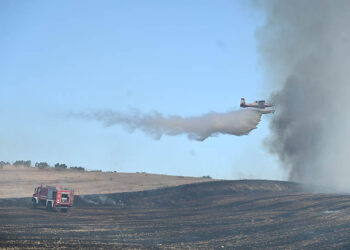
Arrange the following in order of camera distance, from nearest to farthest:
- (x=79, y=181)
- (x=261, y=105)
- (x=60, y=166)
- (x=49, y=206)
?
(x=49, y=206), (x=261, y=105), (x=79, y=181), (x=60, y=166)

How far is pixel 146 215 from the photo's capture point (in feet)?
167

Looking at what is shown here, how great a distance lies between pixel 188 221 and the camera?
46219mm

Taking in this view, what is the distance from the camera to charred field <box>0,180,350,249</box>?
34.5m

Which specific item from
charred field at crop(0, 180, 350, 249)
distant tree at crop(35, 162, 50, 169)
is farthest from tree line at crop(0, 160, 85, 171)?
charred field at crop(0, 180, 350, 249)

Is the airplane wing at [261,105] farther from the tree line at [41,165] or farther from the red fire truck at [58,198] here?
the tree line at [41,165]

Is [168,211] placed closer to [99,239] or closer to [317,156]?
[99,239]

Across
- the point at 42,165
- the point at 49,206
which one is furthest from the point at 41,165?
the point at 49,206

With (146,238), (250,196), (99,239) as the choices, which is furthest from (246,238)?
(250,196)

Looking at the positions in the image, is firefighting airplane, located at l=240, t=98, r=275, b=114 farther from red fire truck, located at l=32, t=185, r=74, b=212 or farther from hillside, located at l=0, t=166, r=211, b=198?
hillside, located at l=0, t=166, r=211, b=198

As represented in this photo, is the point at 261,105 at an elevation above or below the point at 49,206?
above

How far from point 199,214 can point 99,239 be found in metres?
18.0

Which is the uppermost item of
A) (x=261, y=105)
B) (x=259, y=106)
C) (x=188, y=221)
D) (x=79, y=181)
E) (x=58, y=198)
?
(x=261, y=105)

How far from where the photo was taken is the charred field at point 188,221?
34.5 metres

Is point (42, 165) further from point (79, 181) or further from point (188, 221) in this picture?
point (188, 221)
